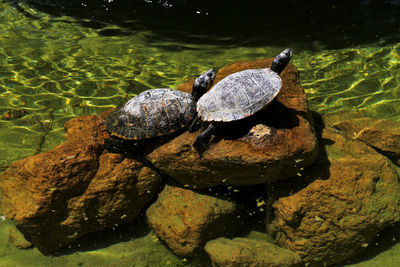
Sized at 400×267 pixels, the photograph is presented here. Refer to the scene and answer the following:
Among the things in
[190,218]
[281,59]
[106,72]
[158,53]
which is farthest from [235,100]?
[158,53]

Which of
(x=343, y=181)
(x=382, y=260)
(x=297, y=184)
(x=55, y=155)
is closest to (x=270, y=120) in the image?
(x=297, y=184)

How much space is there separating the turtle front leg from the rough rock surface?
2.96 ft

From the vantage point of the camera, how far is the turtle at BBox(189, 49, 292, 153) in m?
3.72

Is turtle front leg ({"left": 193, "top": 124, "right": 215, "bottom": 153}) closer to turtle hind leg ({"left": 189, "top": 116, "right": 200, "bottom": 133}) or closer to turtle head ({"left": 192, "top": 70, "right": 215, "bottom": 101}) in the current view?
turtle hind leg ({"left": 189, "top": 116, "right": 200, "bottom": 133})

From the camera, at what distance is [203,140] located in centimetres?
377

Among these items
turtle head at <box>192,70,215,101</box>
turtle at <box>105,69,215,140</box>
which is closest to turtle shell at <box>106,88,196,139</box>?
turtle at <box>105,69,215,140</box>

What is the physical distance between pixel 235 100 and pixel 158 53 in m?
4.98

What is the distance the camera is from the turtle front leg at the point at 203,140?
374 centimetres

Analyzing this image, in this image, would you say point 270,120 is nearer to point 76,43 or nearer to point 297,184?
point 297,184

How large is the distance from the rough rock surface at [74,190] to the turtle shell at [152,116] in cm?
41

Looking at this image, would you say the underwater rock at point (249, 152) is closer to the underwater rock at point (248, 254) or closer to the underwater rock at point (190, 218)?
the underwater rock at point (190, 218)

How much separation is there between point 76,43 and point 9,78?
2068mm

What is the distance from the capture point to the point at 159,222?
417 cm

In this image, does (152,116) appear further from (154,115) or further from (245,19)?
(245,19)
